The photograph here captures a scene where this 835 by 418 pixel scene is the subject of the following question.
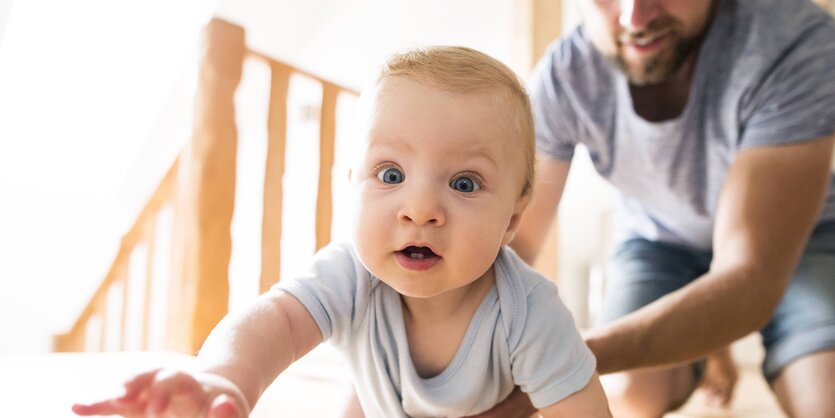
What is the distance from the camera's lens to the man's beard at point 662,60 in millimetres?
1197

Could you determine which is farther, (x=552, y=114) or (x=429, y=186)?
(x=552, y=114)

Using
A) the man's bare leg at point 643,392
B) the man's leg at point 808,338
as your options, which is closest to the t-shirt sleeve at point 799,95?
the man's leg at point 808,338

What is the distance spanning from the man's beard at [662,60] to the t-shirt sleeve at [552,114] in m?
0.13

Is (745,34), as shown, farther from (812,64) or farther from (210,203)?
(210,203)

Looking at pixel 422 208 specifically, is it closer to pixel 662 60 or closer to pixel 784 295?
pixel 662 60

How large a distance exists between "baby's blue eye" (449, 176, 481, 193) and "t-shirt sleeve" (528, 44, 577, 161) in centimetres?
67

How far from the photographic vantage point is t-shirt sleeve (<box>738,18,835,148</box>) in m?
1.07

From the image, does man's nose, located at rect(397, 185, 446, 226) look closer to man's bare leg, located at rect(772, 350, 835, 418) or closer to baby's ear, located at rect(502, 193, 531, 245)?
baby's ear, located at rect(502, 193, 531, 245)

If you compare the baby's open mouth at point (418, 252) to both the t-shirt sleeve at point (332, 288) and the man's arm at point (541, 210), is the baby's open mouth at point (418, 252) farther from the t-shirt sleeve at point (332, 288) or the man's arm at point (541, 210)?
the man's arm at point (541, 210)

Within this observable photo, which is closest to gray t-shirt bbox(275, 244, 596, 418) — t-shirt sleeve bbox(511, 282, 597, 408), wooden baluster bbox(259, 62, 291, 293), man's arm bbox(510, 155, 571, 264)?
t-shirt sleeve bbox(511, 282, 597, 408)

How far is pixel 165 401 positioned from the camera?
1.55 ft

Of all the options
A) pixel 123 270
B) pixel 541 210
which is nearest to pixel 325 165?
pixel 541 210

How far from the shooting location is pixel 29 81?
117 inches

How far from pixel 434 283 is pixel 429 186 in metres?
0.10
